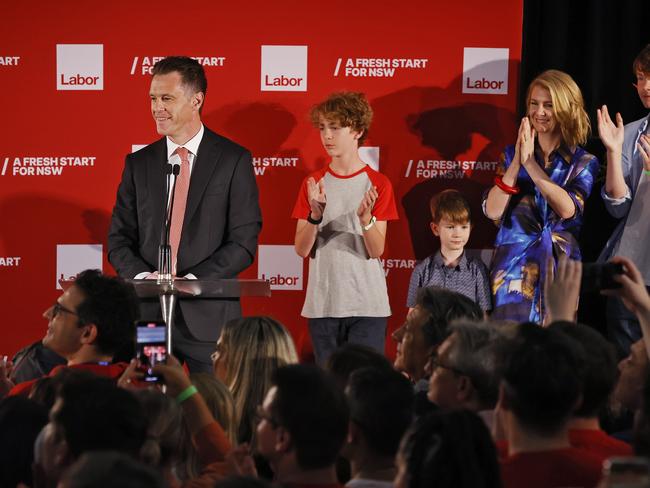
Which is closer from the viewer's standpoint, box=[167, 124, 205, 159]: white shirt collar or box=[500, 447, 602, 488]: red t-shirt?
box=[500, 447, 602, 488]: red t-shirt

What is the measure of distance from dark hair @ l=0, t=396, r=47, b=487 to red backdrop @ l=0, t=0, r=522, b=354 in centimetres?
389

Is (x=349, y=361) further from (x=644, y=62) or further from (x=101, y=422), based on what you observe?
(x=644, y=62)

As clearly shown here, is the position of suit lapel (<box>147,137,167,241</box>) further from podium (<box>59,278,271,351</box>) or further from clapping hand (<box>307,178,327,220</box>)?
podium (<box>59,278,271,351</box>)

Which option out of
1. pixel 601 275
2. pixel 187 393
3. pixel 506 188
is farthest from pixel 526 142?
pixel 187 393

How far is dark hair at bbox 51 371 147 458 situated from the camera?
262cm

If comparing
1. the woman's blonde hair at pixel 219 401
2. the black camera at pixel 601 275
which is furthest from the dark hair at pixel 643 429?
the woman's blonde hair at pixel 219 401

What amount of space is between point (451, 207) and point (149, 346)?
3.28 meters

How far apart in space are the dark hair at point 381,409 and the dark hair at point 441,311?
1.18 m

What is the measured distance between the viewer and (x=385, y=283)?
261 inches

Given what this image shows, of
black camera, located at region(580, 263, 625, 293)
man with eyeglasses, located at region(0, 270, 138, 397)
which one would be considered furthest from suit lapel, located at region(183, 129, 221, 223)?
black camera, located at region(580, 263, 625, 293)

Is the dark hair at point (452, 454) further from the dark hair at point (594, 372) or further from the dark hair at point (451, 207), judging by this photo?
the dark hair at point (451, 207)

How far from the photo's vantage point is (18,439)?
301cm

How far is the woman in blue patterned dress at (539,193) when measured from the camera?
6141 millimetres

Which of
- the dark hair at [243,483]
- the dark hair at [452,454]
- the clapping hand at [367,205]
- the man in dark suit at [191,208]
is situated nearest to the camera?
the dark hair at [243,483]
